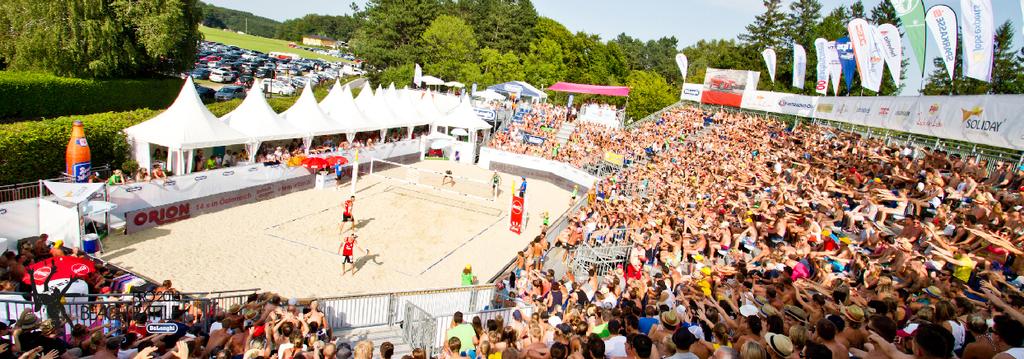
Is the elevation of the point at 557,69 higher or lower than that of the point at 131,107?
higher

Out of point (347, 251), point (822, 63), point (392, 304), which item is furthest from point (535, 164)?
point (392, 304)

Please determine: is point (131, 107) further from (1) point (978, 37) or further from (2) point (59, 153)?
(1) point (978, 37)

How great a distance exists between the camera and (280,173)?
20609 millimetres

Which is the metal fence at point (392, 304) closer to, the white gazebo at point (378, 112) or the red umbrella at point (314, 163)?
the red umbrella at point (314, 163)

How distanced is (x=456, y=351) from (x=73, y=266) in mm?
7732

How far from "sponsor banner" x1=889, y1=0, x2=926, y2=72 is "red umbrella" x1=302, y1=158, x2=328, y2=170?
2024 cm

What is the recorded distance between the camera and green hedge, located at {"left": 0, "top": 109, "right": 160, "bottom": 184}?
1499cm

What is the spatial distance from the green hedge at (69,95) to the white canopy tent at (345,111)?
12.0 metres

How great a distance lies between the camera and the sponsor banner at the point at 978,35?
12.8 meters

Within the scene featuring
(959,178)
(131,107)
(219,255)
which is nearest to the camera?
(959,178)

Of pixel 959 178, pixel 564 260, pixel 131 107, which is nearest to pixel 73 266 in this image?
pixel 564 260

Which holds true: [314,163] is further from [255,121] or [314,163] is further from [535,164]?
[535,164]

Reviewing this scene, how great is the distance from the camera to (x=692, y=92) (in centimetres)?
3550

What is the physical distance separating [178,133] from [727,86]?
1232 inches
